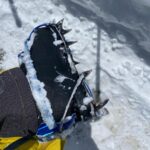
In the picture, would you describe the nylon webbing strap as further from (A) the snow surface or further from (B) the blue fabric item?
(A) the snow surface

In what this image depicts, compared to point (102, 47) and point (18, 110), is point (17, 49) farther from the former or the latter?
point (18, 110)

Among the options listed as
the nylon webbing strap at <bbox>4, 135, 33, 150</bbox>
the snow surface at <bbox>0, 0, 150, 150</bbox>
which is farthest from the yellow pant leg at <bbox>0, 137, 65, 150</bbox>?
the snow surface at <bbox>0, 0, 150, 150</bbox>

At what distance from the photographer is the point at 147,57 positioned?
7.01 meters

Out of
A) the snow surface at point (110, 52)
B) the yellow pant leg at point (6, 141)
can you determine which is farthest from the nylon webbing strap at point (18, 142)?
the snow surface at point (110, 52)

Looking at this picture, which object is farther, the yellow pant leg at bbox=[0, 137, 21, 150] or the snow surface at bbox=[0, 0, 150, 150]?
the snow surface at bbox=[0, 0, 150, 150]

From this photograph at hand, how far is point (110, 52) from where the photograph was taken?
703cm

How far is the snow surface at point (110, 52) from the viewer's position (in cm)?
590

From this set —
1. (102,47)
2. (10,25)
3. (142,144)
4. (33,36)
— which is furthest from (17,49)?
(142,144)

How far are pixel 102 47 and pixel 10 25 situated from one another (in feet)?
6.10

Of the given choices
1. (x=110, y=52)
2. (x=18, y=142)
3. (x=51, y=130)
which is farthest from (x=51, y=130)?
(x=110, y=52)

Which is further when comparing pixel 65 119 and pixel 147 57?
pixel 147 57

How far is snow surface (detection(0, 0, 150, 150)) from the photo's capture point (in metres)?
5.90

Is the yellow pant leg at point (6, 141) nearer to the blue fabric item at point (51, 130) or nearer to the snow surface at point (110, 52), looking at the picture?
the blue fabric item at point (51, 130)

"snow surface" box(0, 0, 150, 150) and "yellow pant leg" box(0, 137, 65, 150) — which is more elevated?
"yellow pant leg" box(0, 137, 65, 150)
